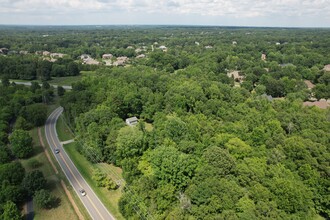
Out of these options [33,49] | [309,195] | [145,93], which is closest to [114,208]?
[309,195]

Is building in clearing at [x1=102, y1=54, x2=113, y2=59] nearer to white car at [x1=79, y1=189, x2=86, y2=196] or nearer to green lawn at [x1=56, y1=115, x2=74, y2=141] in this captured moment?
green lawn at [x1=56, y1=115, x2=74, y2=141]

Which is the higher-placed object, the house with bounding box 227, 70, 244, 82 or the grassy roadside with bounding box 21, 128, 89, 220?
the house with bounding box 227, 70, 244, 82

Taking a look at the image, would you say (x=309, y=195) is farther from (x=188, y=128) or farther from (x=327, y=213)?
(x=188, y=128)

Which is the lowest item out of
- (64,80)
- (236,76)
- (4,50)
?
(64,80)

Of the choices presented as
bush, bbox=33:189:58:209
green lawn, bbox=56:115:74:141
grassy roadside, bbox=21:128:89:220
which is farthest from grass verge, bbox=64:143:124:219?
bush, bbox=33:189:58:209

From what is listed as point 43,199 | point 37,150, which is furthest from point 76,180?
point 37,150

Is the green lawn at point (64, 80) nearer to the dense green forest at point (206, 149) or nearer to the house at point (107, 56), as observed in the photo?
the dense green forest at point (206, 149)

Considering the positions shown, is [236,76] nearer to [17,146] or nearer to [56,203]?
[17,146]
